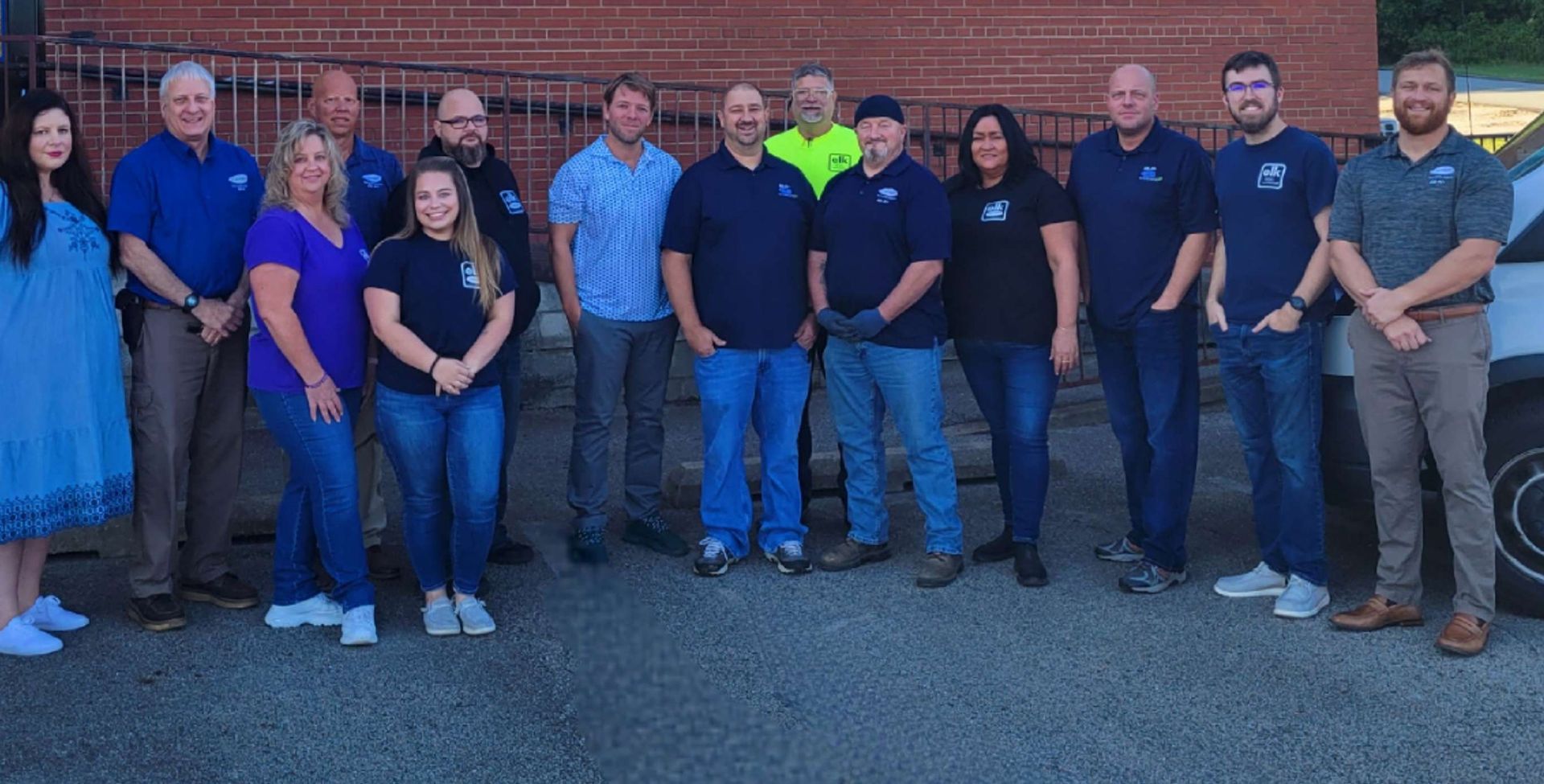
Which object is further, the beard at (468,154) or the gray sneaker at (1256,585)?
the beard at (468,154)

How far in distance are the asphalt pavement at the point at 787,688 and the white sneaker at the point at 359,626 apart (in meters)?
0.05

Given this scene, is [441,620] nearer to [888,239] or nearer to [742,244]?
[742,244]

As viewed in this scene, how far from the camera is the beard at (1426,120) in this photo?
507cm

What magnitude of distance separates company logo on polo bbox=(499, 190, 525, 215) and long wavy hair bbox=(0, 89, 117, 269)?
1.54 metres

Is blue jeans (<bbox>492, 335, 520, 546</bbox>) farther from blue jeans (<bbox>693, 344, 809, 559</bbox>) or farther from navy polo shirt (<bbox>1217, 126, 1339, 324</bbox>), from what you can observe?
navy polo shirt (<bbox>1217, 126, 1339, 324</bbox>)

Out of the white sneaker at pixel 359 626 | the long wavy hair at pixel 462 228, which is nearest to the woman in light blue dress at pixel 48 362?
the white sneaker at pixel 359 626

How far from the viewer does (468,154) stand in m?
6.07

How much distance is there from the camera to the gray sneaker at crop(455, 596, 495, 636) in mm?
5426

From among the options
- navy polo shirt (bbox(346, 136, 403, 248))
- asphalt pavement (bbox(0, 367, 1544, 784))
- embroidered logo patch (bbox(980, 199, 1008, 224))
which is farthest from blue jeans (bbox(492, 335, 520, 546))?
embroidered logo patch (bbox(980, 199, 1008, 224))

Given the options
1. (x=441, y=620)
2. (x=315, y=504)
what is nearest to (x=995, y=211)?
(x=441, y=620)

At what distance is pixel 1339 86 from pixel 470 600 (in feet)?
29.9

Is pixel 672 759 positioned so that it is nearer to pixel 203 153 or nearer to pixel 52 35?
pixel 203 153

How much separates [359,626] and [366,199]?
5.67 ft

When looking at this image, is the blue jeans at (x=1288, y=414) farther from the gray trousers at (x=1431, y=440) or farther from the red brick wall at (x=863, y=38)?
the red brick wall at (x=863, y=38)
